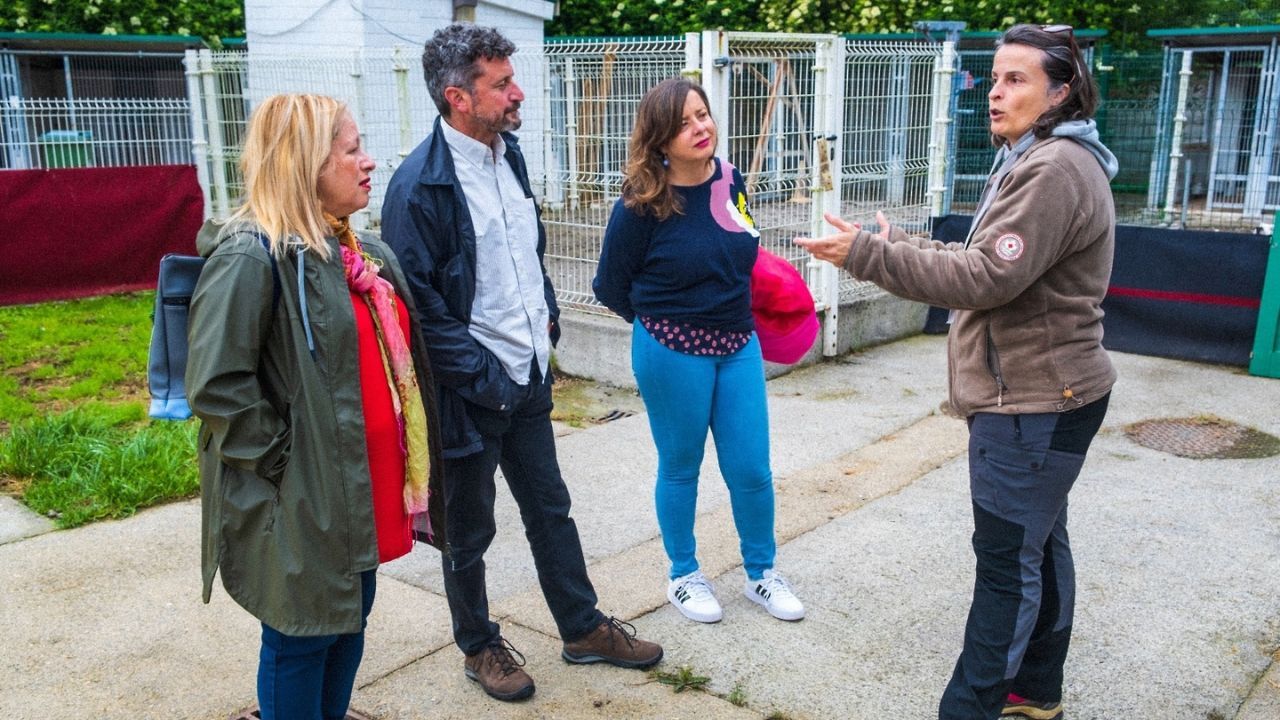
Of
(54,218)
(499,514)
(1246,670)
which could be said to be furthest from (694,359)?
(54,218)

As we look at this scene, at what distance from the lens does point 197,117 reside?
11.0m

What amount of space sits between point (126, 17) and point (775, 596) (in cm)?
1486

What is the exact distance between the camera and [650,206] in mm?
3586

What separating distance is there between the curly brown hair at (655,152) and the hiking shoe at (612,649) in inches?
52.8

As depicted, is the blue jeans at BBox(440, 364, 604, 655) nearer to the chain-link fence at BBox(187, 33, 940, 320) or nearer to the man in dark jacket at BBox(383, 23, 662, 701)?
the man in dark jacket at BBox(383, 23, 662, 701)

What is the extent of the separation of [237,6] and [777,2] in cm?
796

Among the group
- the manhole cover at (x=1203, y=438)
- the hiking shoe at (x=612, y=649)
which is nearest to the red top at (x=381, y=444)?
the hiking shoe at (x=612, y=649)

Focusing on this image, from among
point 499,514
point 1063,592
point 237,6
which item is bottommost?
point 499,514

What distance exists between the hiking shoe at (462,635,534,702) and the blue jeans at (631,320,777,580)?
30.5 inches

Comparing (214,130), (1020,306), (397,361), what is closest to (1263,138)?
(214,130)

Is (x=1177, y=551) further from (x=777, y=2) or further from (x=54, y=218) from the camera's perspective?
(x=777, y=2)

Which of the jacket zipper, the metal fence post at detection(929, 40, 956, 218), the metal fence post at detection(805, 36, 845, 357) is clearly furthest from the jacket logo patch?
the metal fence post at detection(929, 40, 956, 218)

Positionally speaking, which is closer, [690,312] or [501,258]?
[501,258]

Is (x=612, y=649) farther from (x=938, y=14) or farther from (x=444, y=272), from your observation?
(x=938, y=14)
